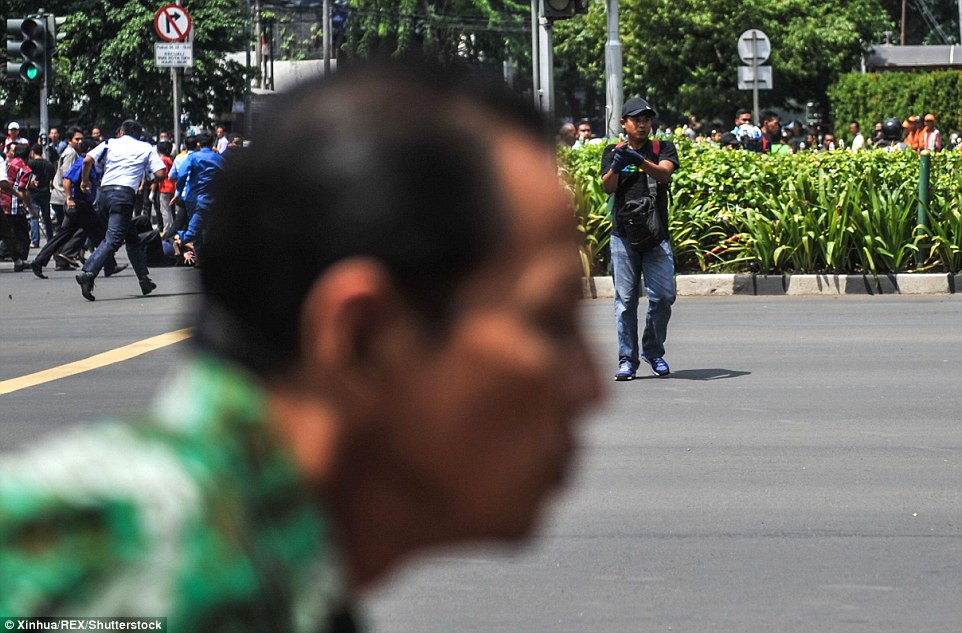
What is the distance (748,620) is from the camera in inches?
189

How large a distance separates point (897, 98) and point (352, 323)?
4080cm

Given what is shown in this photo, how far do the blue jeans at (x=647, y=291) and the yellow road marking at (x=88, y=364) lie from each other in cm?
281

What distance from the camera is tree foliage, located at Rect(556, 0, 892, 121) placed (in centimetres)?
4597

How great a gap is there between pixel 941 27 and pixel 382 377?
94.1 m

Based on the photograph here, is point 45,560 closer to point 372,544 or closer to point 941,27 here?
point 372,544

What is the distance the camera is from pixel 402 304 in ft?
3.29

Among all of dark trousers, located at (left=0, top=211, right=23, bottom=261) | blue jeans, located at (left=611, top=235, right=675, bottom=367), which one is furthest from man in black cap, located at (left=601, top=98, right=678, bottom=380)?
dark trousers, located at (left=0, top=211, right=23, bottom=261)

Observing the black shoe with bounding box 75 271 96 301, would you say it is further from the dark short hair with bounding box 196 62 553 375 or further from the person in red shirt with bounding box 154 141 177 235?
the dark short hair with bounding box 196 62 553 375

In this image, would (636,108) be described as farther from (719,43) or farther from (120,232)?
(719,43)

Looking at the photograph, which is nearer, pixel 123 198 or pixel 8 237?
pixel 123 198

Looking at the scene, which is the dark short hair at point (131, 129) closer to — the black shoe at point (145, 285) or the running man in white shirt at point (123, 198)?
the running man in white shirt at point (123, 198)

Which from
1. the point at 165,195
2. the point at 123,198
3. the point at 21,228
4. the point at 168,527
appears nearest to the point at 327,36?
the point at 168,527

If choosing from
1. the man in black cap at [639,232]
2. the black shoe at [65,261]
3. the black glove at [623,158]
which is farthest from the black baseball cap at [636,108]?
the black shoe at [65,261]

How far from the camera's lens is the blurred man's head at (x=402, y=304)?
0.99m
